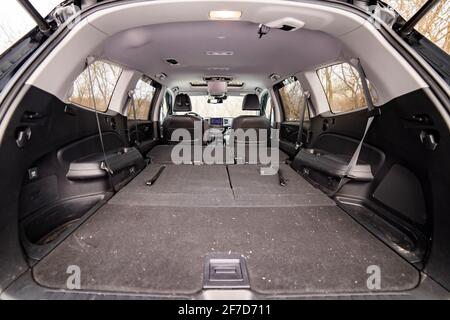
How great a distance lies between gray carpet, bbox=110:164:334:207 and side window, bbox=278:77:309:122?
4.59 ft

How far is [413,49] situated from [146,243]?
1.95 metres

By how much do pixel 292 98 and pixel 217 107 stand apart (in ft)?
8.46

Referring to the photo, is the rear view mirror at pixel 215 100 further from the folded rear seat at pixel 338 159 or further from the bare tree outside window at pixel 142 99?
the folded rear seat at pixel 338 159

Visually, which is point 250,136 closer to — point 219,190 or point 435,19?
point 219,190

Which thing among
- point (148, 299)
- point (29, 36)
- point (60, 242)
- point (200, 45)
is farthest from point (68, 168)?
point (200, 45)

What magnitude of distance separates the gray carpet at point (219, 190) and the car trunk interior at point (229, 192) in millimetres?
22

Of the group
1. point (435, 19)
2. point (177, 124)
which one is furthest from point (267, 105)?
point (435, 19)

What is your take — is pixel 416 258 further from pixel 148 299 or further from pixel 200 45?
pixel 200 45

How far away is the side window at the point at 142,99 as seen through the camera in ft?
11.9

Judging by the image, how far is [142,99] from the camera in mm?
4184

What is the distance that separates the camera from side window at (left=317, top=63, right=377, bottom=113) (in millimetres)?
2516

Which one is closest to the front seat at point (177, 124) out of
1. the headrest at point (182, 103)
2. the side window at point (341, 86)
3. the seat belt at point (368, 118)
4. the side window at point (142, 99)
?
the side window at point (142, 99)

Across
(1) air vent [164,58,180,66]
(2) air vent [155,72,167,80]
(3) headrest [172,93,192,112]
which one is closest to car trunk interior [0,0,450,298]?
(1) air vent [164,58,180,66]

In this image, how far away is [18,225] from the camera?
4.05 ft
